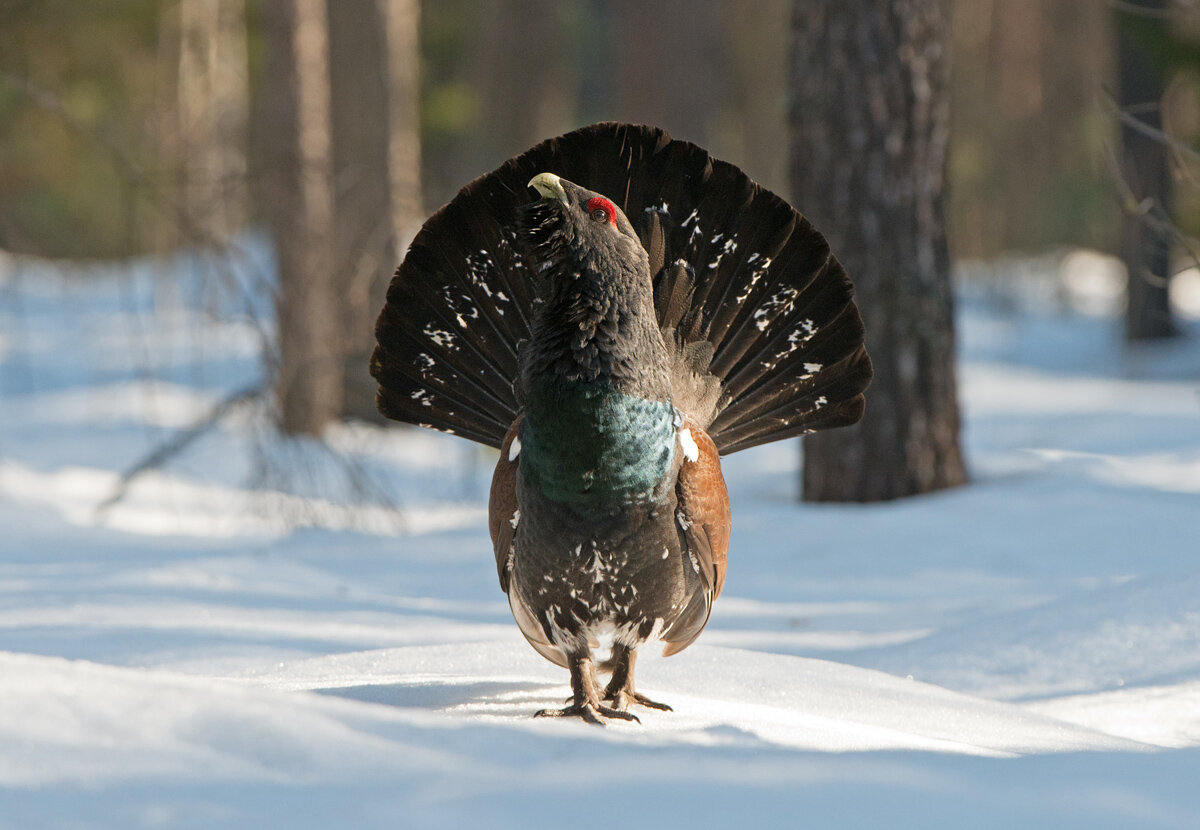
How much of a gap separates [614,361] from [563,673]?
4.13ft

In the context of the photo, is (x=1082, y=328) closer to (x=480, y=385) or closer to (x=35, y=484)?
(x=35, y=484)

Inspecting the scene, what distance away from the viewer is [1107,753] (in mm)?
2262

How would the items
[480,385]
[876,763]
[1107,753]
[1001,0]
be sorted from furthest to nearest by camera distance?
[1001,0] → [480,385] → [1107,753] → [876,763]

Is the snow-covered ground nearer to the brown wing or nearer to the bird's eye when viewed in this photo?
the brown wing

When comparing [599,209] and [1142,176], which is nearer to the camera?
[599,209]

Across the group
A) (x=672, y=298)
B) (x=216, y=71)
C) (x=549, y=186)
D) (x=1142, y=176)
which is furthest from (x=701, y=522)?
(x=216, y=71)

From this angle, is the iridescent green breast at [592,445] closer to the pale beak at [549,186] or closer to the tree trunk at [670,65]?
the pale beak at [549,186]

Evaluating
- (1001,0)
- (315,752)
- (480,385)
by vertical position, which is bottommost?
(315,752)

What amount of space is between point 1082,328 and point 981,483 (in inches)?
397

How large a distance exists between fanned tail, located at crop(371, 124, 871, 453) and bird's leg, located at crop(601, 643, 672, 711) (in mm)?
664

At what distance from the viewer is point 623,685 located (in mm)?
3057

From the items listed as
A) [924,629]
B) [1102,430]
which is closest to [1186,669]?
[924,629]

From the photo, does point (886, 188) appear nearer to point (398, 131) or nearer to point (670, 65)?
point (398, 131)

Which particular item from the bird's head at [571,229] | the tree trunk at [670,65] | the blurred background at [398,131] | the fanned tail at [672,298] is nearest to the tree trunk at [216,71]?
the blurred background at [398,131]
